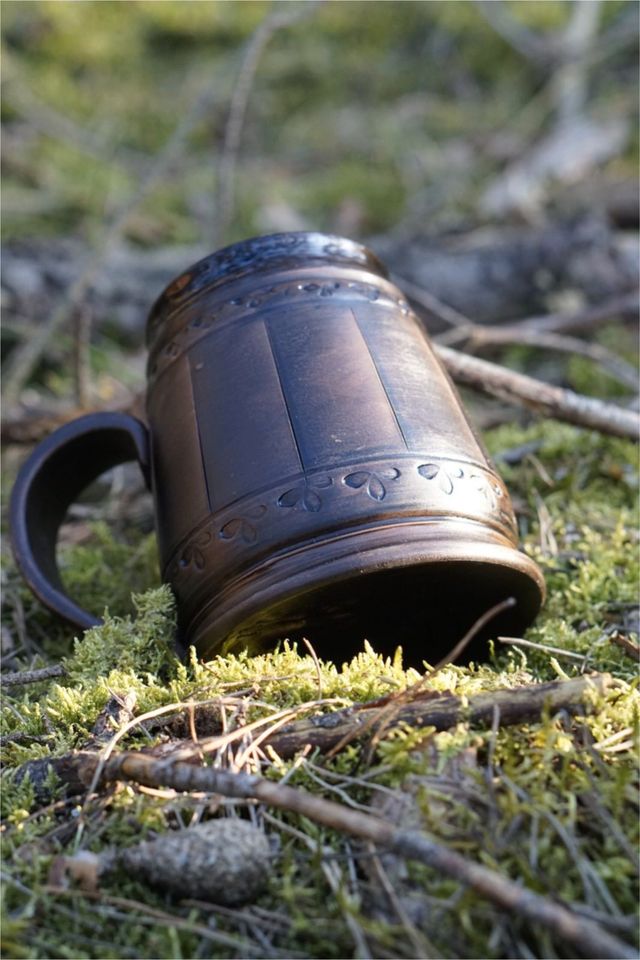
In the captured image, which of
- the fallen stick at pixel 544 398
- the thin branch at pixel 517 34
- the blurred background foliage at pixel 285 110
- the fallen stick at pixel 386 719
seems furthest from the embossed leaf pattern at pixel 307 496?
the thin branch at pixel 517 34

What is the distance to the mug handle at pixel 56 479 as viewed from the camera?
2203 mm

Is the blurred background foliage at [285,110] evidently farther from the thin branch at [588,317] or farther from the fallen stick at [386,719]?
the fallen stick at [386,719]

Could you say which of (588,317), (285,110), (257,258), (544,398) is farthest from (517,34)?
(257,258)

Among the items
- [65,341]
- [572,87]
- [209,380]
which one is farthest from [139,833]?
[572,87]

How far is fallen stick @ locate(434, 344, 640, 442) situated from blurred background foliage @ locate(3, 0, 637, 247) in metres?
2.03

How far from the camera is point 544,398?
284 centimetres

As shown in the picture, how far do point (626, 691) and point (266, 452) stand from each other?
0.80 metres

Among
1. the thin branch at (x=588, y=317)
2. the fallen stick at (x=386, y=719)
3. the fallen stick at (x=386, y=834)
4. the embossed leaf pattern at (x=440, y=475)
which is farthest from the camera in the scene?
the thin branch at (x=588, y=317)

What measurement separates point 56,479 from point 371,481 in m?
0.92

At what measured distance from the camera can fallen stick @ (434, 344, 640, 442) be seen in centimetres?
282

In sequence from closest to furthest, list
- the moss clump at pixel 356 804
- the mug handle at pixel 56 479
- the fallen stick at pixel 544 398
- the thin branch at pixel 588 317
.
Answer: the moss clump at pixel 356 804 < the mug handle at pixel 56 479 < the fallen stick at pixel 544 398 < the thin branch at pixel 588 317

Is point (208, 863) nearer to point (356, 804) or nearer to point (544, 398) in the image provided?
point (356, 804)

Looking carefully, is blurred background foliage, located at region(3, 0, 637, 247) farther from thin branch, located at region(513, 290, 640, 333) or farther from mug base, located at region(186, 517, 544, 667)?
mug base, located at region(186, 517, 544, 667)

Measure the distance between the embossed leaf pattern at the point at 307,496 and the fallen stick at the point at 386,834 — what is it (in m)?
0.55
